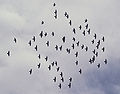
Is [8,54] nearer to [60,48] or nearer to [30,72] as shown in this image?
[30,72]

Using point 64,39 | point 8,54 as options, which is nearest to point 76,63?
point 64,39

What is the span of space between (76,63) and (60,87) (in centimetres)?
1434

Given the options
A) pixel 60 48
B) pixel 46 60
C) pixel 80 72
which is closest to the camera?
pixel 60 48

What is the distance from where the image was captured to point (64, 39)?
15800 centimetres

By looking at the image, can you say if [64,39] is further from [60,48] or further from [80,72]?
[80,72]

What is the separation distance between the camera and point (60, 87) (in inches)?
6634

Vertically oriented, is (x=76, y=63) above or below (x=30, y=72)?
above

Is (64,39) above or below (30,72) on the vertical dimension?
above

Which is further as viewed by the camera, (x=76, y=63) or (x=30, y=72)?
(x=76, y=63)

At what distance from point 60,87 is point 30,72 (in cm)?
2217

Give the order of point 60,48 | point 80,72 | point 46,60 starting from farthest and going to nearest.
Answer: point 80,72 < point 46,60 < point 60,48

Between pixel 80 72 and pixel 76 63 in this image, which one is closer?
pixel 76 63

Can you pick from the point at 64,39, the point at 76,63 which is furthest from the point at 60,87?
the point at 64,39

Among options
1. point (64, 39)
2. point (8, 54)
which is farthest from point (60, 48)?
point (8, 54)
